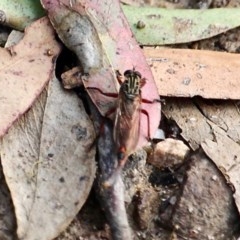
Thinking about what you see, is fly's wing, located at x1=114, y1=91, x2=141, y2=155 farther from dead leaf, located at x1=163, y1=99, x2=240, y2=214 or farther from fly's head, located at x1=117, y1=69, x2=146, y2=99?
dead leaf, located at x1=163, y1=99, x2=240, y2=214

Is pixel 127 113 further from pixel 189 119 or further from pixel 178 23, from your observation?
pixel 178 23

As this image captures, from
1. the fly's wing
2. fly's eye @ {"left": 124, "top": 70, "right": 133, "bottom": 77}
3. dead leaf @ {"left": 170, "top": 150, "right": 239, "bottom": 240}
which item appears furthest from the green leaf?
dead leaf @ {"left": 170, "top": 150, "right": 239, "bottom": 240}

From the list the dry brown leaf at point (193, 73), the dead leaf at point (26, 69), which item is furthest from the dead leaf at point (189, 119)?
the dead leaf at point (26, 69)

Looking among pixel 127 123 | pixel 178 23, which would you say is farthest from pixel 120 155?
pixel 178 23

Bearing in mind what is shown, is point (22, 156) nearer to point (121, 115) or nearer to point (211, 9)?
point (121, 115)

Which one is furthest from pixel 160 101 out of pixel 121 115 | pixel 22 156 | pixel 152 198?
pixel 22 156

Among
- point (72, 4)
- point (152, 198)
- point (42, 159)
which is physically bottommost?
point (152, 198)
